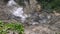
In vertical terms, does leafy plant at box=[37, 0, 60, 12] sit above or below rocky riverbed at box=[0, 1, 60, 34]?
above

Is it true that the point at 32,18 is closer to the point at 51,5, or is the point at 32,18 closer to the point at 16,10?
the point at 16,10

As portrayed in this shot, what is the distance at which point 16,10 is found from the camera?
9062 mm

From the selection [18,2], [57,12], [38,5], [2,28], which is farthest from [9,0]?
[2,28]

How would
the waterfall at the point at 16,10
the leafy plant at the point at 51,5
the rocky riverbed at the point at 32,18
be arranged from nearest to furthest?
the rocky riverbed at the point at 32,18 < the waterfall at the point at 16,10 < the leafy plant at the point at 51,5

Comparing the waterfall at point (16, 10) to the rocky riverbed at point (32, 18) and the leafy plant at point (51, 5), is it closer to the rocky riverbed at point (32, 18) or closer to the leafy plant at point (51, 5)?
the rocky riverbed at point (32, 18)

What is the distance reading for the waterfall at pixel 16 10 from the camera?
338 inches

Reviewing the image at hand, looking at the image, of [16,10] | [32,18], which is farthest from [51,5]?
[16,10]

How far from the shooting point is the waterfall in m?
8.59

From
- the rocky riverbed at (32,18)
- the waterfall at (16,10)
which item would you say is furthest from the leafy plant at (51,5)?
the waterfall at (16,10)

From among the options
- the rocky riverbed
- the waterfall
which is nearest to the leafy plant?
the rocky riverbed

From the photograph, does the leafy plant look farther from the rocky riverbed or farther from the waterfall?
the waterfall

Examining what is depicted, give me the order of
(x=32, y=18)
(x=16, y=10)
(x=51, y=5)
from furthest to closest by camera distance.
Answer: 1. (x=16, y=10)
2. (x=51, y=5)
3. (x=32, y=18)

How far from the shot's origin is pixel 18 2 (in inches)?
380

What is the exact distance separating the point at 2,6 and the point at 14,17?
1064mm
